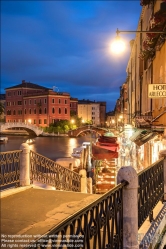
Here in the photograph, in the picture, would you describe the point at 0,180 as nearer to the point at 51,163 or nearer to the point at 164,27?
the point at 51,163

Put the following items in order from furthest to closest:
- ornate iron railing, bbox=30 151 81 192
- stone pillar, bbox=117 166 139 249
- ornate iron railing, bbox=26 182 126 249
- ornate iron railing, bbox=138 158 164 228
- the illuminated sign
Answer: ornate iron railing, bbox=30 151 81 192, the illuminated sign, ornate iron railing, bbox=138 158 164 228, stone pillar, bbox=117 166 139 249, ornate iron railing, bbox=26 182 126 249

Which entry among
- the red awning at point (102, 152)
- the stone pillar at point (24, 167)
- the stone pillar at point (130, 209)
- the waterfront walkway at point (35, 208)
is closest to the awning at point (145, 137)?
the red awning at point (102, 152)

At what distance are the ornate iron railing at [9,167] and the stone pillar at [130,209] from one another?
5.32 meters

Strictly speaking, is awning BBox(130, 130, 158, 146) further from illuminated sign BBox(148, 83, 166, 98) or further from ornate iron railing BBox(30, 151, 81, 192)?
ornate iron railing BBox(30, 151, 81, 192)

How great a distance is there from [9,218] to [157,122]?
822 cm

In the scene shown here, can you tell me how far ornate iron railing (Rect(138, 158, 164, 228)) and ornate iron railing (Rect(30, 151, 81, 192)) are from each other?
4.52 m

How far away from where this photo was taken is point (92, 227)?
306 cm

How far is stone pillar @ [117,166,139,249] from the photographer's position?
396 cm

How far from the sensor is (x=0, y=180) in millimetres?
8672

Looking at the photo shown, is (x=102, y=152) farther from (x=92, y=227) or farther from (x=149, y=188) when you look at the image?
(x=92, y=227)

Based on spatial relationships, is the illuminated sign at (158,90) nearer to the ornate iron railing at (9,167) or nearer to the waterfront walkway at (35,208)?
the waterfront walkway at (35,208)

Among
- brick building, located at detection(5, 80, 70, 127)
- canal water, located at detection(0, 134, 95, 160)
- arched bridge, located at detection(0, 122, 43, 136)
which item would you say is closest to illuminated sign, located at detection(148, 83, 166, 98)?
canal water, located at detection(0, 134, 95, 160)

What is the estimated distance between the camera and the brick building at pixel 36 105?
85812 mm

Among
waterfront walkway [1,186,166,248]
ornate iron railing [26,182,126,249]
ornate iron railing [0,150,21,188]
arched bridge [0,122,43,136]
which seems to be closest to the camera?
ornate iron railing [26,182,126,249]
